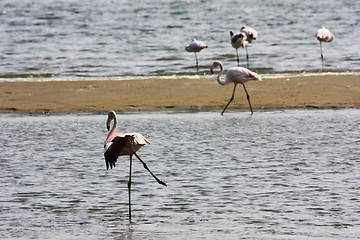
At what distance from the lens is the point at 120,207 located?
745 cm

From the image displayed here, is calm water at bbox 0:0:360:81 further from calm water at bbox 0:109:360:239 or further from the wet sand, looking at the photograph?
calm water at bbox 0:109:360:239

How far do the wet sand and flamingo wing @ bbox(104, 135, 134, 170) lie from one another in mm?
9039

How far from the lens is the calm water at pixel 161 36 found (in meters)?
24.0

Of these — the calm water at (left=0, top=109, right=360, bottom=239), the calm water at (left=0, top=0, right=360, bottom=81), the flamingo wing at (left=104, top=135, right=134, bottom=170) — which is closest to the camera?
the calm water at (left=0, top=109, right=360, bottom=239)

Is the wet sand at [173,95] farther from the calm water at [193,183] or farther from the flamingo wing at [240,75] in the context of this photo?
the calm water at [193,183]

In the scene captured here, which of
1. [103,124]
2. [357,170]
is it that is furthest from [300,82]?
[357,170]

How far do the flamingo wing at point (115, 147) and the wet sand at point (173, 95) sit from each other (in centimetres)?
904

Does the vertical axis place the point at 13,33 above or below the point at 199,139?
above

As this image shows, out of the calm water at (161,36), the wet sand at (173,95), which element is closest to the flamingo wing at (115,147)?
the wet sand at (173,95)

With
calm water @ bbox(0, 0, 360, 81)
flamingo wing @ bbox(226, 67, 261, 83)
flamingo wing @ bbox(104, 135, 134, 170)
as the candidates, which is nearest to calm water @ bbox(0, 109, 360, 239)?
flamingo wing @ bbox(104, 135, 134, 170)

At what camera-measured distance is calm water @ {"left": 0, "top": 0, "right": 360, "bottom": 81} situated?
2398cm

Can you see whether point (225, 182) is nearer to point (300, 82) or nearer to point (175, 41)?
point (300, 82)

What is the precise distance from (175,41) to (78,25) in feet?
29.7

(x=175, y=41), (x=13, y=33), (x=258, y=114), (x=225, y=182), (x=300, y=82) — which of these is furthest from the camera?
(x=13, y=33)
